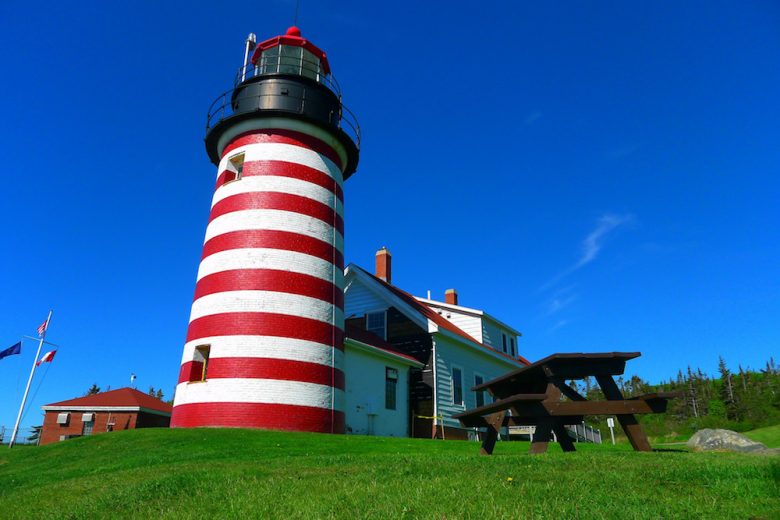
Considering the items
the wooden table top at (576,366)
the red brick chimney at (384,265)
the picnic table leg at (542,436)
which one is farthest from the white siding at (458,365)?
the picnic table leg at (542,436)

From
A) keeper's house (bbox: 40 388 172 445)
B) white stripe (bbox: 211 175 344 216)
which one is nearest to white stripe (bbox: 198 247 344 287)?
white stripe (bbox: 211 175 344 216)


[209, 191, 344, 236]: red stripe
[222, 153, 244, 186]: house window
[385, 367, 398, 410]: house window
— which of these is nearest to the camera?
[209, 191, 344, 236]: red stripe

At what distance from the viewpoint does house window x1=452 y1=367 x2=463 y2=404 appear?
2415 centimetres

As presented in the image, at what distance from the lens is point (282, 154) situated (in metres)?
17.7

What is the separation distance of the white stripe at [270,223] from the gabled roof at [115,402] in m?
13.1

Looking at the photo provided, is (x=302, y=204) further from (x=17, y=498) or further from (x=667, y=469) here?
(x=667, y=469)

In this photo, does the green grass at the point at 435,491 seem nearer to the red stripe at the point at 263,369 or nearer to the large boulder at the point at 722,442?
the red stripe at the point at 263,369

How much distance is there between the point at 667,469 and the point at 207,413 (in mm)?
12368

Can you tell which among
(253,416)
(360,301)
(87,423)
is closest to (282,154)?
(253,416)

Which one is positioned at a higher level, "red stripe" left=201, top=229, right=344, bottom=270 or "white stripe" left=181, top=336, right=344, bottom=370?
"red stripe" left=201, top=229, right=344, bottom=270

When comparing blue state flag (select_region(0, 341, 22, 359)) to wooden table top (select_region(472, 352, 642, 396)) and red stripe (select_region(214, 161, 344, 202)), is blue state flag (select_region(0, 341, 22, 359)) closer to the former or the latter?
red stripe (select_region(214, 161, 344, 202))

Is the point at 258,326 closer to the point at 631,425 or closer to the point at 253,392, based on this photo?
the point at 253,392

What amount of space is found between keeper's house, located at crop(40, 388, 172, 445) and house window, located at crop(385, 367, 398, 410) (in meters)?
12.6

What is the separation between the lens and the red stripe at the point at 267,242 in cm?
1639
